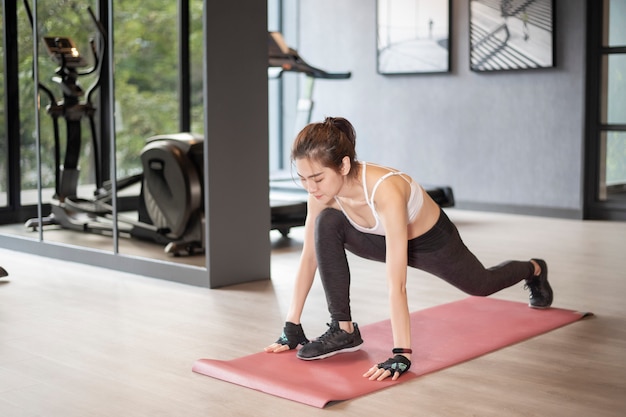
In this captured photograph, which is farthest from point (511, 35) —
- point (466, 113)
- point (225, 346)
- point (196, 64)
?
point (225, 346)

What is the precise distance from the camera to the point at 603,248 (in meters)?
5.88

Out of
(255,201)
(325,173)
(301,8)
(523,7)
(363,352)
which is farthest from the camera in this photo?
(301,8)

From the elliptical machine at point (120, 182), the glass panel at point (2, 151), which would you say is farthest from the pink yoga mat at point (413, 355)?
the glass panel at point (2, 151)

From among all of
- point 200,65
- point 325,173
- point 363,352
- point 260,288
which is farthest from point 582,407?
point 200,65

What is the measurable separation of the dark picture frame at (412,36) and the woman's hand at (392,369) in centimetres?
544

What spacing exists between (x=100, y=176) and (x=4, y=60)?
101cm

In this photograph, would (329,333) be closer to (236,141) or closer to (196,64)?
(236,141)

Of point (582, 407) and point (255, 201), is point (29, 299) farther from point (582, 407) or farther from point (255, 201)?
point (582, 407)

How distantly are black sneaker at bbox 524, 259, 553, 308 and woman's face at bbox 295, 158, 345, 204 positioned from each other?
4.41 ft

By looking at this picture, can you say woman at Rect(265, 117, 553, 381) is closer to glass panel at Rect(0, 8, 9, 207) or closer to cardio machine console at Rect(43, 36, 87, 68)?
cardio machine console at Rect(43, 36, 87, 68)

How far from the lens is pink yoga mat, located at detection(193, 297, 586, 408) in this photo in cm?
289

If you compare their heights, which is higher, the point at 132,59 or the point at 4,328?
the point at 132,59

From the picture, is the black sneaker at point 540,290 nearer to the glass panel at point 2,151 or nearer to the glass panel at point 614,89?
the glass panel at point 2,151

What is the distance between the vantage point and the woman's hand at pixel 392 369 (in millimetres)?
2961
